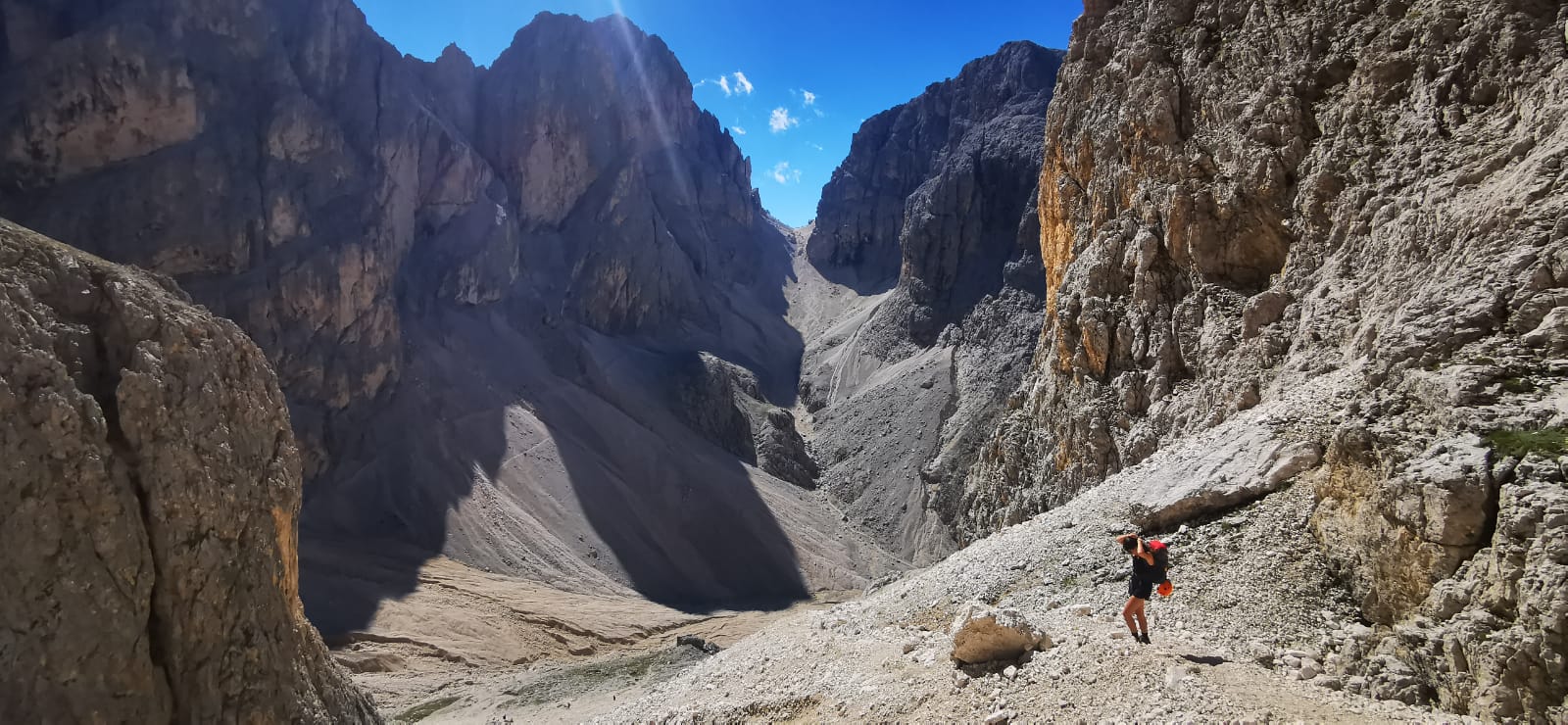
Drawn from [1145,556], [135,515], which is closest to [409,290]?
[135,515]

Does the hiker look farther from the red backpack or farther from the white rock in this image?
the white rock

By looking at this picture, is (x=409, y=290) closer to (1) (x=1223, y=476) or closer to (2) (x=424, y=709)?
(2) (x=424, y=709)

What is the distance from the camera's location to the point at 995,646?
11312 mm

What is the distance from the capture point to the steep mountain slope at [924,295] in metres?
71.6

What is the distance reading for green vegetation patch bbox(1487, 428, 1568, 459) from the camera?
331 inches

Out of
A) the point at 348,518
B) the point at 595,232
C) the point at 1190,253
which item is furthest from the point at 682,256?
the point at 1190,253

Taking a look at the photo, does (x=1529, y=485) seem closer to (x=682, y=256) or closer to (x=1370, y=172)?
(x=1370, y=172)

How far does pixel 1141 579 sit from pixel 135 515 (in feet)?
57.4

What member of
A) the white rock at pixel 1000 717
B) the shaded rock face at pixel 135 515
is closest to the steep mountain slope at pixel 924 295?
the shaded rock face at pixel 135 515

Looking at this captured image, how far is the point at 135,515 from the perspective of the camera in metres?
14.5

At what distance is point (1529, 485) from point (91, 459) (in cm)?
2122

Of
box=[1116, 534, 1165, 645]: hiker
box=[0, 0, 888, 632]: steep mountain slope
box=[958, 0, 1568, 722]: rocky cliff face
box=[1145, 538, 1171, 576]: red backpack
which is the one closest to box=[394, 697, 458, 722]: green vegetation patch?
box=[0, 0, 888, 632]: steep mountain slope

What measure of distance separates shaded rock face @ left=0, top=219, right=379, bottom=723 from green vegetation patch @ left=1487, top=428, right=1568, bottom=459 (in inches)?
823

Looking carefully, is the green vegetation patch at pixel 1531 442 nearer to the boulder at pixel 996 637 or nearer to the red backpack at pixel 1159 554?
the red backpack at pixel 1159 554
